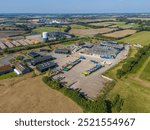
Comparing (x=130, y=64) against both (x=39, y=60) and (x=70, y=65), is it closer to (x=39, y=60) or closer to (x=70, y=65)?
(x=70, y=65)

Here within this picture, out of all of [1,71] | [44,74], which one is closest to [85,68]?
[44,74]

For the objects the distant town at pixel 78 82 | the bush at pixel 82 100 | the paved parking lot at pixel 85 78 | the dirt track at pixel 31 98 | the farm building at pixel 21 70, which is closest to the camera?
the bush at pixel 82 100

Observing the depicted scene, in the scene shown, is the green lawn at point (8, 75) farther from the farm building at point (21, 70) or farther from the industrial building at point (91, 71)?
the industrial building at point (91, 71)

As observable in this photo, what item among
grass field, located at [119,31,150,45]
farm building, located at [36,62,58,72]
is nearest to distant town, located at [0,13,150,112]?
farm building, located at [36,62,58,72]

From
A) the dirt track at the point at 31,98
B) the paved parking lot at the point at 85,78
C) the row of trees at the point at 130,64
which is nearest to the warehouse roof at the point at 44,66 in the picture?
the paved parking lot at the point at 85,78

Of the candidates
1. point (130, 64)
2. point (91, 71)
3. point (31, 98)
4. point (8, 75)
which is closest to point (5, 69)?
point (8, 75)
